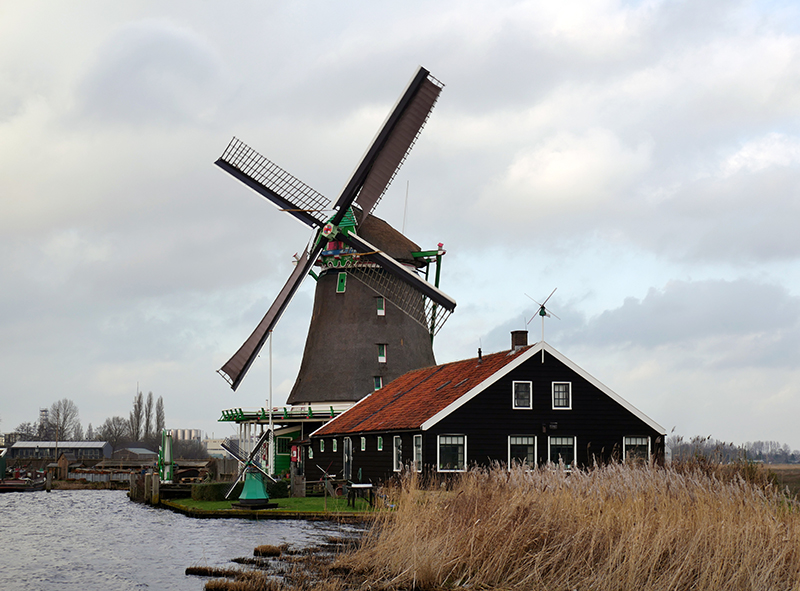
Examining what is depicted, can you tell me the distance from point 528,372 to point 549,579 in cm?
1722

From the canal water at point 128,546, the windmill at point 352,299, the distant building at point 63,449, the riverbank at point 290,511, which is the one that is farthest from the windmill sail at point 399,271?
the distant building at point 63,449

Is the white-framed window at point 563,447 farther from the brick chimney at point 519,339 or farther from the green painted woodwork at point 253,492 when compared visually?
the green painted woodwork at point 253,492

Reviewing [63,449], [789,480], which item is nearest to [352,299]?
[789,480]

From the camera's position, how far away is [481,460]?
89.2ft

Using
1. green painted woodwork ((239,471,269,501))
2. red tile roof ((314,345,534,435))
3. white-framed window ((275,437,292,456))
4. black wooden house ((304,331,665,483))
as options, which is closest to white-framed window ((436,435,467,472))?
black wooden house ((304,331,665,483))

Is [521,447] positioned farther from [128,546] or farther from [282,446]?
[282,446]

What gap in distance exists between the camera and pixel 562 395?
92.4 ft

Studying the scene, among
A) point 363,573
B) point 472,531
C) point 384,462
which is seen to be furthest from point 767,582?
point 384,462

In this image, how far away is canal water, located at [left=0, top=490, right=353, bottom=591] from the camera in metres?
14.0

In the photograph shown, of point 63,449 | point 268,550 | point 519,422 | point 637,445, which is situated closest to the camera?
point 268,550

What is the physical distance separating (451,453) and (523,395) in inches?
114

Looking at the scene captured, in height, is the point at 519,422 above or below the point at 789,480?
above

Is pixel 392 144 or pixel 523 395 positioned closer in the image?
pixel 523 395

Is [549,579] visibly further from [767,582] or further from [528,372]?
[528,372]
